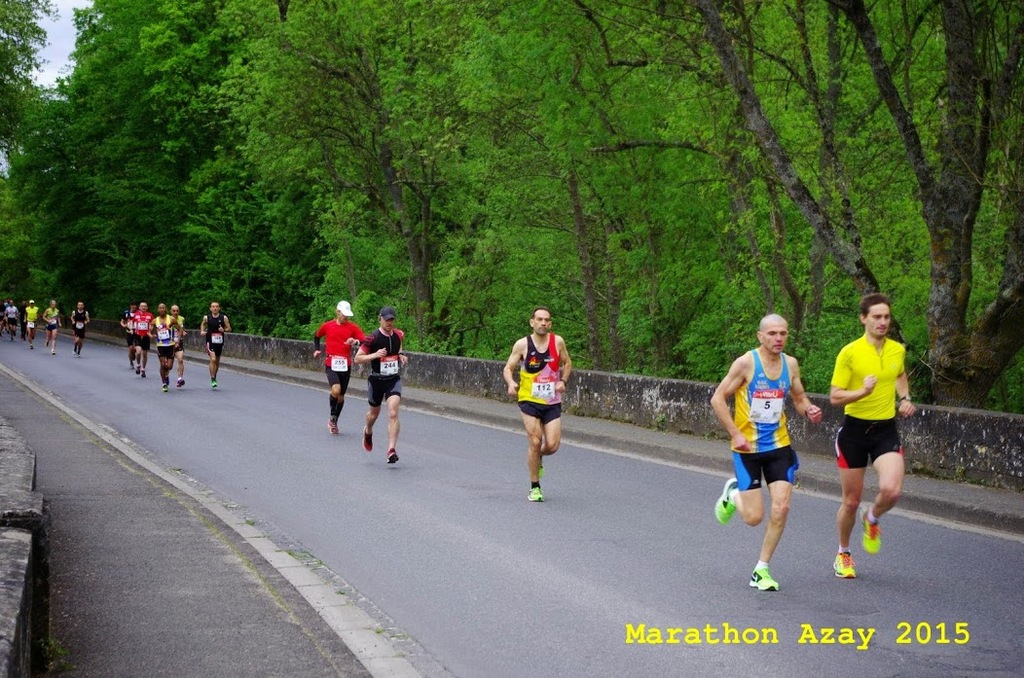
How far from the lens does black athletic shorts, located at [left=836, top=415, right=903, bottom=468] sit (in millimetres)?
8312

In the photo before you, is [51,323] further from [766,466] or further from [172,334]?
[766,466]

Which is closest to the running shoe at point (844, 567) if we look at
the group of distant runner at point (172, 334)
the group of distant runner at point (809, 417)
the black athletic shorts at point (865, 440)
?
the group of distant runner at point (809, 417)

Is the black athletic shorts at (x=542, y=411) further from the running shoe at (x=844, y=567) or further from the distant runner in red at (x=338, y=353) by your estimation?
the distant runner in red at (x=338, y=353)

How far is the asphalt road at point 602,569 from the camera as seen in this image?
21.0 ft

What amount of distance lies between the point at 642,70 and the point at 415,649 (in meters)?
17.2

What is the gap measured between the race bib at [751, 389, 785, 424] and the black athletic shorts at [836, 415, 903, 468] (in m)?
0.52

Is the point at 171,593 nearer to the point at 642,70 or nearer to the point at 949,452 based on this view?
the point at 949,452

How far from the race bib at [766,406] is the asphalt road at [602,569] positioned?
1.00m

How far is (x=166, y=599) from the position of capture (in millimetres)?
7270

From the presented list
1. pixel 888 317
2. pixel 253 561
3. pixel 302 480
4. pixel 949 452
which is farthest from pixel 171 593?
pixel 949 452

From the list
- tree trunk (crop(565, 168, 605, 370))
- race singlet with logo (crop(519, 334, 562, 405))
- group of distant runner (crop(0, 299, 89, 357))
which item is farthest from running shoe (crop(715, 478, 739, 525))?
group of distant runner (crop(0, 299, 89, 357))

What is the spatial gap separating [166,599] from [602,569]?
280 centimetres

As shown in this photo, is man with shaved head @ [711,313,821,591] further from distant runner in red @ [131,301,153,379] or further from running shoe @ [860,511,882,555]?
distant runner in red @ [131,301,153,379]

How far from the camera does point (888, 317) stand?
8117mm
